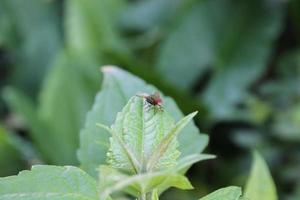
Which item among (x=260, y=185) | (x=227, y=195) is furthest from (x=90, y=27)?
(x=227, y=195)

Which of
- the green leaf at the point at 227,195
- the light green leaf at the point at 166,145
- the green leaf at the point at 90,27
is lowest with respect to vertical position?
the green leaf at the point at 227,195

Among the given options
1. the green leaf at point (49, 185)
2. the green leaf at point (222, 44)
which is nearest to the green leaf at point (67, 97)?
the green leaf at point (222, 44)

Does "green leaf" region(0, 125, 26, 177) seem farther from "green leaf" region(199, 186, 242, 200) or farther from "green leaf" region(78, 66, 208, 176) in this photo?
"green leaf" region(199, 186, 242, 200)

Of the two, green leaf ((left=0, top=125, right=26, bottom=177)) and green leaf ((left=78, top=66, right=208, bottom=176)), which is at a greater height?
green leaf ((left=0, top=125, right=26, bottom=177))

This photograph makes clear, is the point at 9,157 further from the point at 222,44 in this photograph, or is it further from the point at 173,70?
the point at 222,44

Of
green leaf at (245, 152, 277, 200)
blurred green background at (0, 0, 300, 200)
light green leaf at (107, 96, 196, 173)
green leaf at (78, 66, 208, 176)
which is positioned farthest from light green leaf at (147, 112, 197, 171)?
blurred green background at (0, 0, 300, 200)

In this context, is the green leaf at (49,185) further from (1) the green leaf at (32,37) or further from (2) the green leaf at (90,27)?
(1) the green leaf at (32,37)

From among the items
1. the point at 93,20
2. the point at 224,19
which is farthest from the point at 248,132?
the point at 93,20
